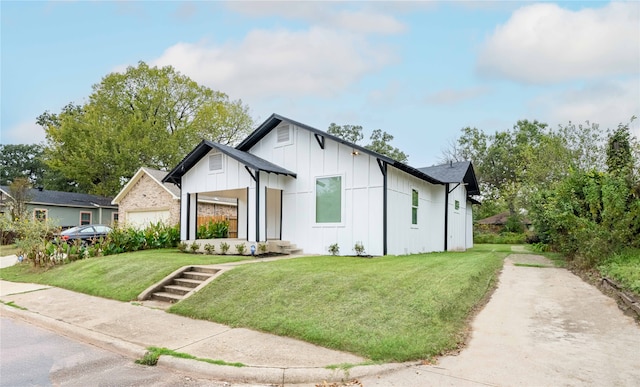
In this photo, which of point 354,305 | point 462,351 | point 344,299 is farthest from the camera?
point 344,299

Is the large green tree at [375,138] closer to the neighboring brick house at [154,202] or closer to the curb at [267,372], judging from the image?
the neighboring brick house at [154,202]

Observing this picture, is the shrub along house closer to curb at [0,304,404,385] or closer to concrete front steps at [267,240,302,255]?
concrete front steps at [267,240,302,255]

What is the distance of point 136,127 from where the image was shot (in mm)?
33969

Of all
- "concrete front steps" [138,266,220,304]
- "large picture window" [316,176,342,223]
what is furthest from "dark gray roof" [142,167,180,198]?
"concrete front steps" [138,266,220,304]

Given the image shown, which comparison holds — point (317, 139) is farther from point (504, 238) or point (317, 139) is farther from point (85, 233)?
point (504, 238)

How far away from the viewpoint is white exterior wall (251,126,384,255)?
12484 millimetres

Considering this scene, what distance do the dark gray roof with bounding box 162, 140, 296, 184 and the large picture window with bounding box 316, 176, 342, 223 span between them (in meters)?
1.23

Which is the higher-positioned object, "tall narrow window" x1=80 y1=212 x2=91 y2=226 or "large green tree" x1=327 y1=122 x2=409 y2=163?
"large green tree" x1=327 y1=122 x2=409 y2=163

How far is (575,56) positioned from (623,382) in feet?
47.0

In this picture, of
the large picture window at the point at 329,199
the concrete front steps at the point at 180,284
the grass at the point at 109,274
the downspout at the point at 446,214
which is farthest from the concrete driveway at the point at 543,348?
the downspout at the point at 446,214

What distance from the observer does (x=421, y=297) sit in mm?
6543

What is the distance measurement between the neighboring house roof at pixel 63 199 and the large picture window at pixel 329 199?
2384cm

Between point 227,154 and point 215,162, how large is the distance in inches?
44.8

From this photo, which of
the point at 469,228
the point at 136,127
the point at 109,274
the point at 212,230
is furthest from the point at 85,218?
the point at 469,228
